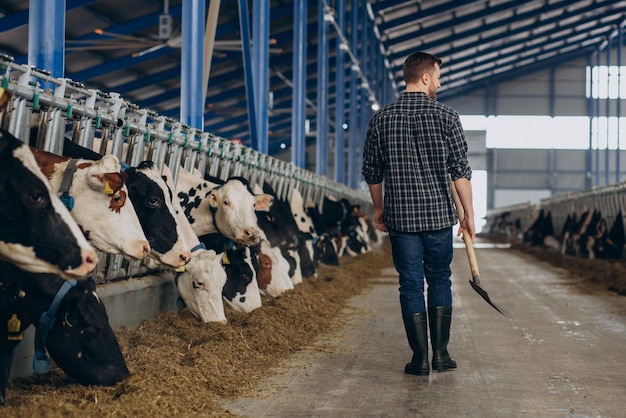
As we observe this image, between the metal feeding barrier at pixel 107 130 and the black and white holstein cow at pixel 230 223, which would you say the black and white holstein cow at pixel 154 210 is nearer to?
the metal feeding barrier at pixel 107 130

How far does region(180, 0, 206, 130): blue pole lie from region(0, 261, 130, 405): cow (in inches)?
242

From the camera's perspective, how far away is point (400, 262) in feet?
19.6

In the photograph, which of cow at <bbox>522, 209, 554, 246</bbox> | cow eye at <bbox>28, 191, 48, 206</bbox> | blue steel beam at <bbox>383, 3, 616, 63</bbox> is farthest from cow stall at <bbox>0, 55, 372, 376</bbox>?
blue steel beam at <bbox>383, 3, 616, 63</bbox>

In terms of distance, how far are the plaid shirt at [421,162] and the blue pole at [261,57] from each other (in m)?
8.54

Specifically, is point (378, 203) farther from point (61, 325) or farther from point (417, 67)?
point (61, 325)

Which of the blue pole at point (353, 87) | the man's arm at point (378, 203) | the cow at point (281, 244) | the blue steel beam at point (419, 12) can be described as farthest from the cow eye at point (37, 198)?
the blue steel beam at point (419, 12)

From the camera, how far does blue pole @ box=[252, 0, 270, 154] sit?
589 inches

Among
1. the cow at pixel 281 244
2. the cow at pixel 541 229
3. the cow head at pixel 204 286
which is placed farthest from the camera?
the cow at pixel 541 229

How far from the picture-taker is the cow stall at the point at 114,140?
5000 millimetres

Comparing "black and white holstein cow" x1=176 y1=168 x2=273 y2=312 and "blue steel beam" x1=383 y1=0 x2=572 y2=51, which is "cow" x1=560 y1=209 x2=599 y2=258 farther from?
"blue steel beam" x1=383 y1=0 x2=572 y2=51

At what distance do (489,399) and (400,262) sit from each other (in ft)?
4.18

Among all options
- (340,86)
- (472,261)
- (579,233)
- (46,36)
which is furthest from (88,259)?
(340,86)

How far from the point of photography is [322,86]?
22.2m

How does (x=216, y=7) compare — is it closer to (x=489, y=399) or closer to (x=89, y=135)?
(x=89, y=135)
